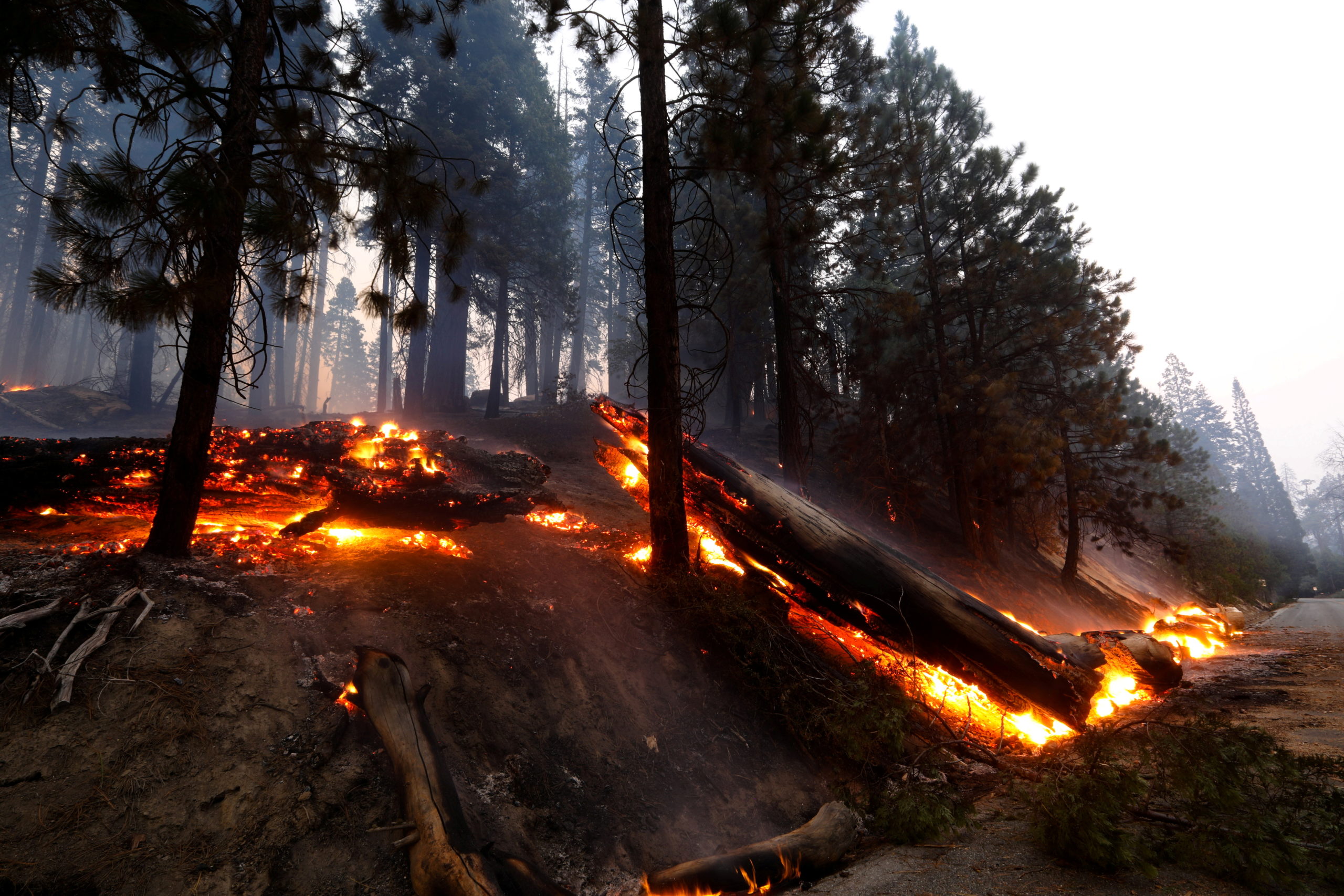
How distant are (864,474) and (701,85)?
9084 millimetres

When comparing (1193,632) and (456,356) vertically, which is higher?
(456,356)

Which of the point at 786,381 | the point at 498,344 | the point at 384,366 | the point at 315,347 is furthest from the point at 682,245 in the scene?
the point at 315,347

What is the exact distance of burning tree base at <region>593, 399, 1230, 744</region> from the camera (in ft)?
16.3

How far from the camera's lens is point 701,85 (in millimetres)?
6777

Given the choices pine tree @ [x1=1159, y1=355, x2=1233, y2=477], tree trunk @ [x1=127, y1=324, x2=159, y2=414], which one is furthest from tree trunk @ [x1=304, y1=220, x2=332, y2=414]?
pine tree @ [x1=1159, y1=355, x2=1233, y2=477]

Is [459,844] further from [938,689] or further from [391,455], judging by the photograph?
[391,455]

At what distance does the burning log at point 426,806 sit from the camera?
274cm

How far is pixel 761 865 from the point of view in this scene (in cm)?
316

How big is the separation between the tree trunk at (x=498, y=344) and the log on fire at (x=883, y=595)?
52.1 ft

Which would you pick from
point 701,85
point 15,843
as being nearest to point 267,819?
point 15,843

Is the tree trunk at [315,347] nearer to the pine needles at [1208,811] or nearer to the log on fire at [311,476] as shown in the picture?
the log on fire at [311,476]

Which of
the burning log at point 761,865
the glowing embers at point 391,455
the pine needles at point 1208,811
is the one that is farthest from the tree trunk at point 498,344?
the pine needles at point 1208,811

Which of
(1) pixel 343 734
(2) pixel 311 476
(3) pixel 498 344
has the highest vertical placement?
(3) pixel 498 344

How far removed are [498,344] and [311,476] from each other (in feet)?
48.5
